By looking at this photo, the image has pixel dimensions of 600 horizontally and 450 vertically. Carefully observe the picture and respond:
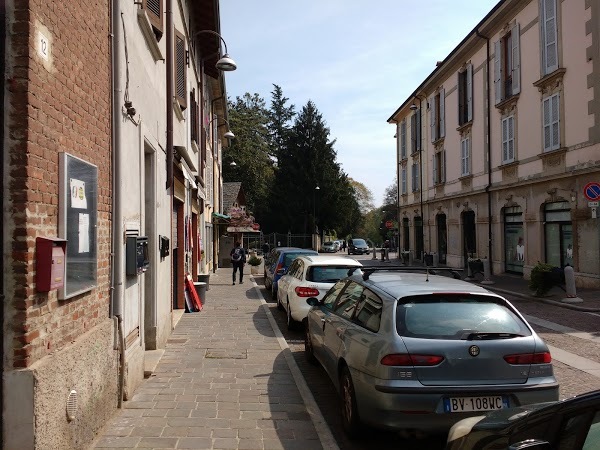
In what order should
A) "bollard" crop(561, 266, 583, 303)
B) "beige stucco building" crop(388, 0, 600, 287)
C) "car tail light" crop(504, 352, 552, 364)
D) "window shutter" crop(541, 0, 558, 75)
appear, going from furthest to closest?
"window shutter" crop(541, 0, 558, 75), "beige stucco building" crop(388, 0, 600, 287), "bollard" crop(561, 266, 583, 303), "car tail light" crop(504, 352, 552, 364)

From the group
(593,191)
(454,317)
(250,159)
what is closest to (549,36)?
(593,191)

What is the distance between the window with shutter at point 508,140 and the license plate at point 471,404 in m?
19.9

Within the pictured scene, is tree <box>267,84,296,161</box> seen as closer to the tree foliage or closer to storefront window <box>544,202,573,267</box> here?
the tree foliage

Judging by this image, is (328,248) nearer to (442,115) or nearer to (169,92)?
(442,115)

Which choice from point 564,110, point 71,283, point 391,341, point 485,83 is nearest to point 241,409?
point 391,341

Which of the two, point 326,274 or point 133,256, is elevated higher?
point 133,256

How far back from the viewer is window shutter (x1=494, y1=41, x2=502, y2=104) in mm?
23172

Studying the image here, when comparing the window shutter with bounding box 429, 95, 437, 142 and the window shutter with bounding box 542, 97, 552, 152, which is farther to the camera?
the window shutter with bounding box 429, 95, 437, 142

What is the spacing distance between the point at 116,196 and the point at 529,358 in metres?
4.27

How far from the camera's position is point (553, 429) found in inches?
90.7

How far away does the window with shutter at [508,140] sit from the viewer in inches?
871

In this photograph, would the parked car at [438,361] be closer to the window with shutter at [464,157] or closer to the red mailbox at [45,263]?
the red mailbox at [45,263]

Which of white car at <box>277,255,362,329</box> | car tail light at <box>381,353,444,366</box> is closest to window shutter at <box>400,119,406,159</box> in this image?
white car at <box>277,255,362,329</box>

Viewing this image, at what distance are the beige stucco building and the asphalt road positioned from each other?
12.2 ft
